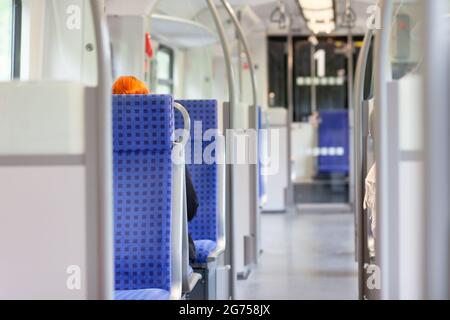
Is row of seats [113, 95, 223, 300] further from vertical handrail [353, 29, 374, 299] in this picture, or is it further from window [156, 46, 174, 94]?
window [156, 46, 174, 94]

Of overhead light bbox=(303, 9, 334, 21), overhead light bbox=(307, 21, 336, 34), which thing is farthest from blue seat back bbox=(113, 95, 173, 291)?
overhead light bbox=(307, 21, 336, 34)

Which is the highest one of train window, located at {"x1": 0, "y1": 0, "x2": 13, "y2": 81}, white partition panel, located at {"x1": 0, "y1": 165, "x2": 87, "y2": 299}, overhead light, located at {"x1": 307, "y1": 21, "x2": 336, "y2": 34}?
overhead light, located at {"x1": 307, "y1": 21, "x2": 336, "y2": 34}

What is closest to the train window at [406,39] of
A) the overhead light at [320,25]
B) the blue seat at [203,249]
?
the blue seat at [203,249]

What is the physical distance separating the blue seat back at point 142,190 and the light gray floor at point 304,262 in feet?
7.16

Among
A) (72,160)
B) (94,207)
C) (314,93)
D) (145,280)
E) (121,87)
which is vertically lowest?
(145,280)

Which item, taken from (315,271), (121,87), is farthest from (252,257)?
(121,87)

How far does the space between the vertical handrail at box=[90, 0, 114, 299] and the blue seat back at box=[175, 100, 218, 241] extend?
88.5 inches

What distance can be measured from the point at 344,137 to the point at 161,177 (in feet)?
33.9

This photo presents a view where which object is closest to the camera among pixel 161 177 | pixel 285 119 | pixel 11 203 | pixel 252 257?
pixel 11 203

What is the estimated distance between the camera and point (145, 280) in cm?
270

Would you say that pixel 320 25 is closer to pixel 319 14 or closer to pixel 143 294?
pixel 319 14

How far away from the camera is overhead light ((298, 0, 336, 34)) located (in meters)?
8.09

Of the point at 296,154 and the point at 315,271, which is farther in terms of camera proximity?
the point at 296,154
